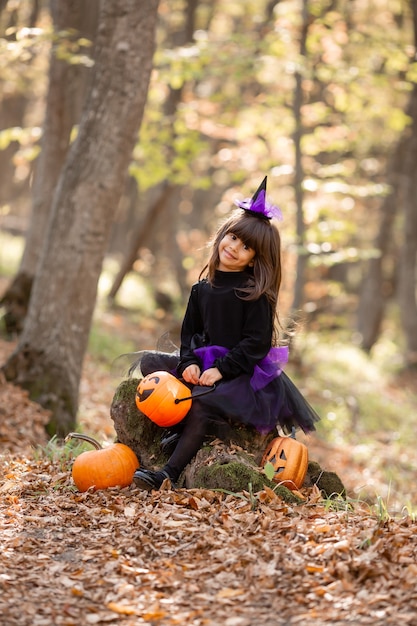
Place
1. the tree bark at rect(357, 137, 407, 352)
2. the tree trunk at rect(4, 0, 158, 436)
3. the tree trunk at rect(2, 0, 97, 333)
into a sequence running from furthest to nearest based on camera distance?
the tree bark at rect(357, 137, 407, 352)
the tree trunk at rect(2, 0, 97, 333)
the tree trunk at rect(4, 0, 158, 436)

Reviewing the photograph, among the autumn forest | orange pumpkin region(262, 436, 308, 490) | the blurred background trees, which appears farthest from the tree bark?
orange pumpkin region(262, 436, 308, 490)

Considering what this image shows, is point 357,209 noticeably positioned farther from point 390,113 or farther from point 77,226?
point 77,226

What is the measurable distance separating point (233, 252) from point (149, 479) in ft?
5.39

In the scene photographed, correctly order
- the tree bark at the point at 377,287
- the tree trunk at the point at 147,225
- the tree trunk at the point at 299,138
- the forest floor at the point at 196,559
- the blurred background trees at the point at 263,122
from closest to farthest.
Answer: the forest floor at the point at 196,559, the blurred background trees at the point at 263,122, the tree trunk at the point at 299,138, the tree trunk at the point at 147,225, the tree bark at the point at 377,287

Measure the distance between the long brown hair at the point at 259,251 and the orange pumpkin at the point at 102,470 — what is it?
4.60 feet

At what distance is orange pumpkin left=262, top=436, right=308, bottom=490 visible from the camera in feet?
17.1

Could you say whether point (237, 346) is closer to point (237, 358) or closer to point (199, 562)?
point (237, 358)

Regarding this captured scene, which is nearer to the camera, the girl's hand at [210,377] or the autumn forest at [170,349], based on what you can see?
the autumn forest at [170,349]

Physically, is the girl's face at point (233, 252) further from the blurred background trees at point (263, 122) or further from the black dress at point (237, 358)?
the blurred background trees at point (263, 122)

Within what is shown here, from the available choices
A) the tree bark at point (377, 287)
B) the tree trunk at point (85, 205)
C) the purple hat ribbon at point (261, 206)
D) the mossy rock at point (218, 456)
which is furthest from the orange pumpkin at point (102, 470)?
the tree bark at point (377, 287)

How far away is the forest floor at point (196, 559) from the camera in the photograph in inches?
146

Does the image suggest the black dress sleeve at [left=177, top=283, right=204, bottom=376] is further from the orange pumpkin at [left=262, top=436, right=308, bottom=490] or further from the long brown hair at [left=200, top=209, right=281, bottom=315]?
the orange pumpkin at [left=262, top=436, right=308, bottom=490]

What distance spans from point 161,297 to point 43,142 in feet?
25.6

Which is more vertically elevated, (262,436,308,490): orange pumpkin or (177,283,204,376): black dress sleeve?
(177,283,204,376): black dress sleeve
